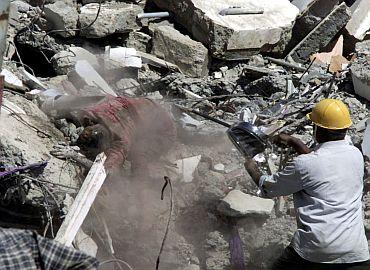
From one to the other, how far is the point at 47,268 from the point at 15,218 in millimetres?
2439

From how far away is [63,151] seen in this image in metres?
5.64

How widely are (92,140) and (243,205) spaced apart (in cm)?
136

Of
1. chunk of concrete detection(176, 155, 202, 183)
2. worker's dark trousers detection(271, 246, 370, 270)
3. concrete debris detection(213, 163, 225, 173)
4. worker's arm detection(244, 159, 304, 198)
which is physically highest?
worker's arm detection(244, 159, 304, 198)

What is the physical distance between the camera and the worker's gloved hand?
5594 millimetres

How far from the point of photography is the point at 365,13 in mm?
9055

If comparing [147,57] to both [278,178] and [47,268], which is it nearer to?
[278,178]

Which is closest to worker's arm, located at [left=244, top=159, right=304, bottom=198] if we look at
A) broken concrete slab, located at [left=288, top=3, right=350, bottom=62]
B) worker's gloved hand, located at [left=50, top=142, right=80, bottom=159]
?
worker's gloved hand, located at [left=50, top=142, right=80, bottom=159]

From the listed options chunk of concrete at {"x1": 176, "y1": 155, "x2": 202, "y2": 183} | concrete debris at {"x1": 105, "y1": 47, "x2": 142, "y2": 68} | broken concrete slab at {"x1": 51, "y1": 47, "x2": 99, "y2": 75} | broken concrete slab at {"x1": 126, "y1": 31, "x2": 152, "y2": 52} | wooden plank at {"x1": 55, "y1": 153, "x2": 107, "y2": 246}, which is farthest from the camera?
broken concrete slab at {"x1": 126, "y1": 31, "x2": 152, "y2": 52}

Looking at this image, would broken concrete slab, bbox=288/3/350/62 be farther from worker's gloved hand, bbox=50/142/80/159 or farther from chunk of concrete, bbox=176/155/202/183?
worker's gloved hand, bbox=50/142/80/159

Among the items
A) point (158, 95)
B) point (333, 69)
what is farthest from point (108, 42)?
point (333, 69)

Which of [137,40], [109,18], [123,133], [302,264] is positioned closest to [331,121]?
[302,264]

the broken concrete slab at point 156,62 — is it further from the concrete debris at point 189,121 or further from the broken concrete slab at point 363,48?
the broken concrete slab at point 363,48

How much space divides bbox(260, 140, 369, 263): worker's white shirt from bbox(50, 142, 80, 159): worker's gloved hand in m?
1.84

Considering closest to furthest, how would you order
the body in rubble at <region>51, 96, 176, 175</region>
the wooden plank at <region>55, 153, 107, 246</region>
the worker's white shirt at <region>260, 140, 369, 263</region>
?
the worker's white shirt at <region>260, 140, 369, 263</region> → the wooden plank at <region>55, 153, 107, 246</region> → the body in rubble at <region>51, 96, 176, 175</region>
